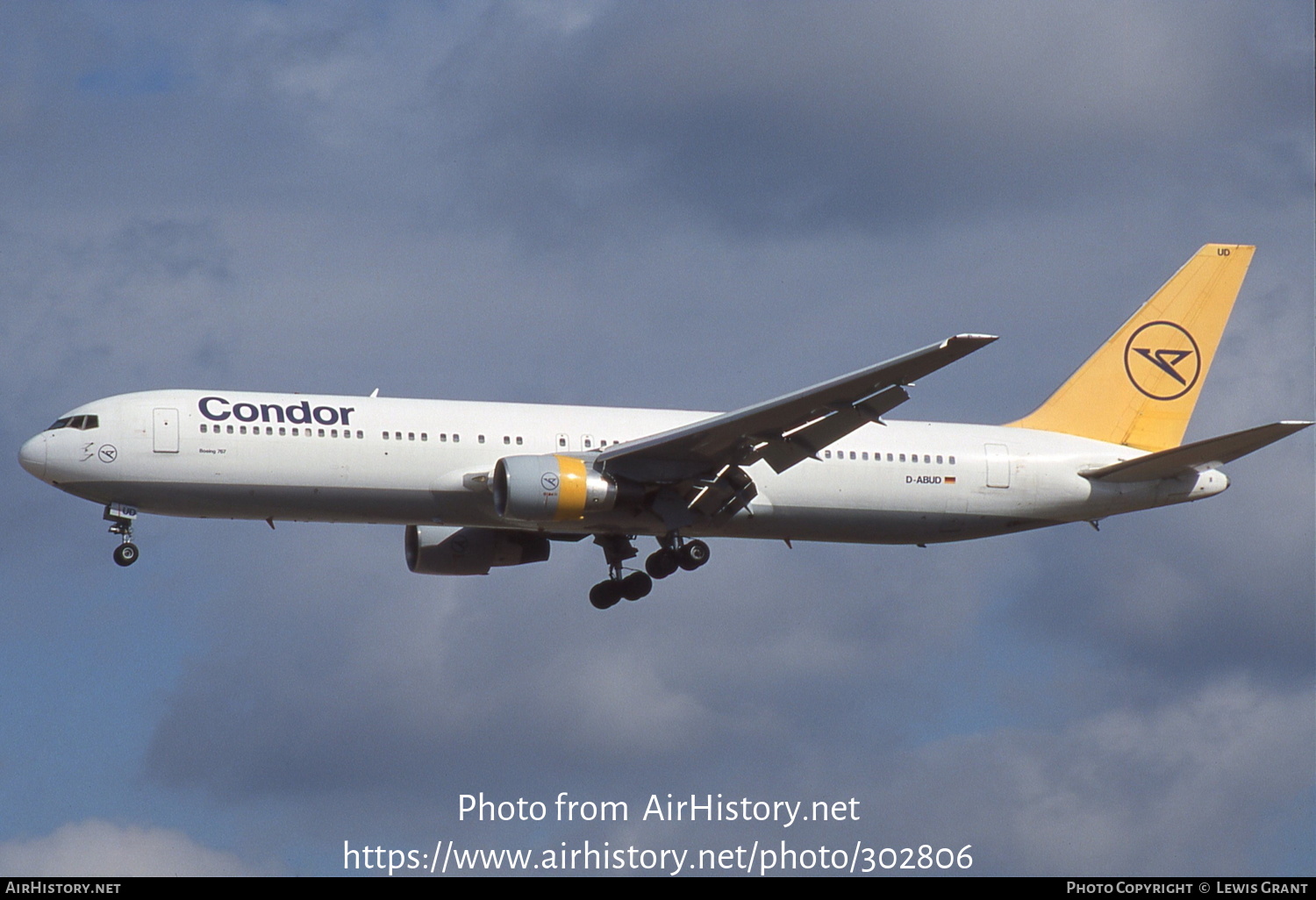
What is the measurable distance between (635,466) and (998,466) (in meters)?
10.4

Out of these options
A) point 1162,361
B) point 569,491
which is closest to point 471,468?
point 569,491

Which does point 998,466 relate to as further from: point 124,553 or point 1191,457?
point 124,553

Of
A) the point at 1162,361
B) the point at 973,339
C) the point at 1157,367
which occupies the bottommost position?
the point at 973,339

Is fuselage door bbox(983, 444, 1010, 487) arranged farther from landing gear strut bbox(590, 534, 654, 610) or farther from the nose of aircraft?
the nose of aircraft

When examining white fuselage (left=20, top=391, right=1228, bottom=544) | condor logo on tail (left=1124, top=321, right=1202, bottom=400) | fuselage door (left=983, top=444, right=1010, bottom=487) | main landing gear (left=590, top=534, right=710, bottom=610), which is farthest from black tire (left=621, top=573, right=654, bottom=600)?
condor logo on tail (left=1124, top=321, right=1202, bottom=400)

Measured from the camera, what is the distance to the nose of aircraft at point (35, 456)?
4347 centimetres

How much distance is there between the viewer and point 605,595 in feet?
164

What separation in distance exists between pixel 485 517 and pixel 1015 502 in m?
14.5

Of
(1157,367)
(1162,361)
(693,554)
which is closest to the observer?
(693,554)

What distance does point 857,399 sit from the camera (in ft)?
140

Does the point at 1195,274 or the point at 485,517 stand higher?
the point at 1195,274

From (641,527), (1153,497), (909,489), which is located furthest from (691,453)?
(1153,497)

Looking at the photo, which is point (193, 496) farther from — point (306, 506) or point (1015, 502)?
point (1015, 502)

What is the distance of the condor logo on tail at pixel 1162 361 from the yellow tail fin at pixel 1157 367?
0.08ft
